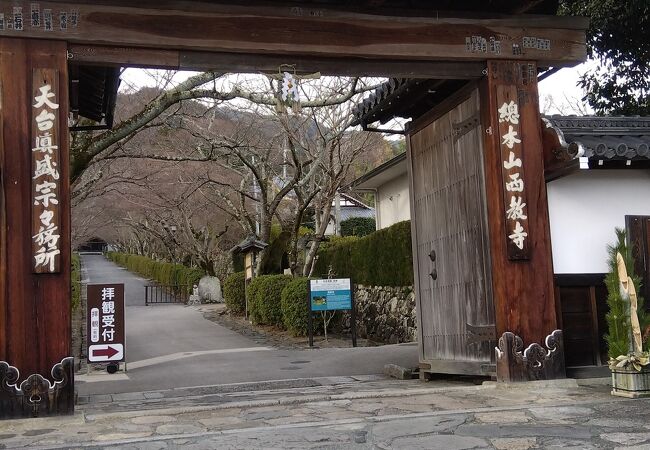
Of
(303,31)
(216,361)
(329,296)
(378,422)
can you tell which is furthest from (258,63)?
(329,296)

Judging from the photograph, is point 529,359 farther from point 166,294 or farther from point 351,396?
point 166,294

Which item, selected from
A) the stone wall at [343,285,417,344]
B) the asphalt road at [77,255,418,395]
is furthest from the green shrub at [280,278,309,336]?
the stone wall at [343,285,417,344]

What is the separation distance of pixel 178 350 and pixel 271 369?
17.0ft

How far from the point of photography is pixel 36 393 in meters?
6.88

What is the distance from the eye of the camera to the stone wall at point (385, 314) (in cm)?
1877

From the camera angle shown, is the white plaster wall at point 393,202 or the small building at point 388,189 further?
the white plaster wall at point 393,202

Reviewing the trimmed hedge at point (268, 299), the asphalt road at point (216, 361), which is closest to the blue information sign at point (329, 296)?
the asphalt road at point (216, 361)

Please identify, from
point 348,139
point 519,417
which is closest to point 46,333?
point 519,417

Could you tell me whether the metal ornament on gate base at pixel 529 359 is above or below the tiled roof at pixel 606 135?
below

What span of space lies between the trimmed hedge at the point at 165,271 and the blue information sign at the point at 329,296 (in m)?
19.1

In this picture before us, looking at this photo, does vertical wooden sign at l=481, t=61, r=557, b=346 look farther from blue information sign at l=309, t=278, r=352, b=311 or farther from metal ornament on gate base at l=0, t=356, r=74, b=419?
blue information sign at l=309, t=278, r=352, b=311

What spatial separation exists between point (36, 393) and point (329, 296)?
1181cm

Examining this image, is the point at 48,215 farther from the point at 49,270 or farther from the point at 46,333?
the point at 46,333

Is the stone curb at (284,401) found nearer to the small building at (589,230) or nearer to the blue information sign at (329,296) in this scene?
the small building at (589,230)
